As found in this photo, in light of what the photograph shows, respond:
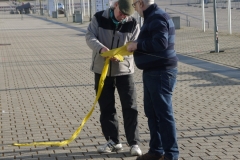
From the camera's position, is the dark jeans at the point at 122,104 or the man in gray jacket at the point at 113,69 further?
the dark jeans at the point at 122,104

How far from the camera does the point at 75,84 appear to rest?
1322 centimetres

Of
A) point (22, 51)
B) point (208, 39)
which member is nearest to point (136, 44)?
point (22, 51)

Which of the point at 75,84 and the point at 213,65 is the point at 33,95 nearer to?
the point at 75,84

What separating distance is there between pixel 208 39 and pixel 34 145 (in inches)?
707

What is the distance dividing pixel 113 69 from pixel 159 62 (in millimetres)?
934

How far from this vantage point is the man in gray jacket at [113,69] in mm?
6684

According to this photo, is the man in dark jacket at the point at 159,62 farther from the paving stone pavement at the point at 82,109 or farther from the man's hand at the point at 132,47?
the paving stone pavement at the point at 82,109

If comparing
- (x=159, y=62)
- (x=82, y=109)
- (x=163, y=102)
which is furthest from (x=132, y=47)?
(x=82, y=109)

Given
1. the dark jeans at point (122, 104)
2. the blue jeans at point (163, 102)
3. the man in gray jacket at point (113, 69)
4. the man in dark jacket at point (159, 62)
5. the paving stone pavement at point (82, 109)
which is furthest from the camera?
the paving stone pavement at point (82, 109)

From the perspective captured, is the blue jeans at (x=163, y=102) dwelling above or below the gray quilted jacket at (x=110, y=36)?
below

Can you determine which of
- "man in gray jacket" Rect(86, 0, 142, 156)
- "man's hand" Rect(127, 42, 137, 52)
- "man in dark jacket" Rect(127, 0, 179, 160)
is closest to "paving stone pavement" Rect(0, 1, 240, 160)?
"man in gray jacket" Rect(86, 0, 142, 156)

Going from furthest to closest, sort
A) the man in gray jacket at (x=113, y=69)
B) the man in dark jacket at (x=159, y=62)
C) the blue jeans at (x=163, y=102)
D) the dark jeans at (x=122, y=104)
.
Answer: the dark jeans at (x=122, y=104) → the man in gray jacket at (x=113, y=69) → the blue jeans at (x=163, y=102) → the man in dark jacket at (x=159, y=62)

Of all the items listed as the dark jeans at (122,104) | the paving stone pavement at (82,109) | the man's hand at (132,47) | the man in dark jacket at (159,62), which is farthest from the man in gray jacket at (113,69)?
the man in dark jacket at (159,62)

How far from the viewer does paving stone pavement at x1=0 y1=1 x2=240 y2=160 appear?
7129 millimetres
